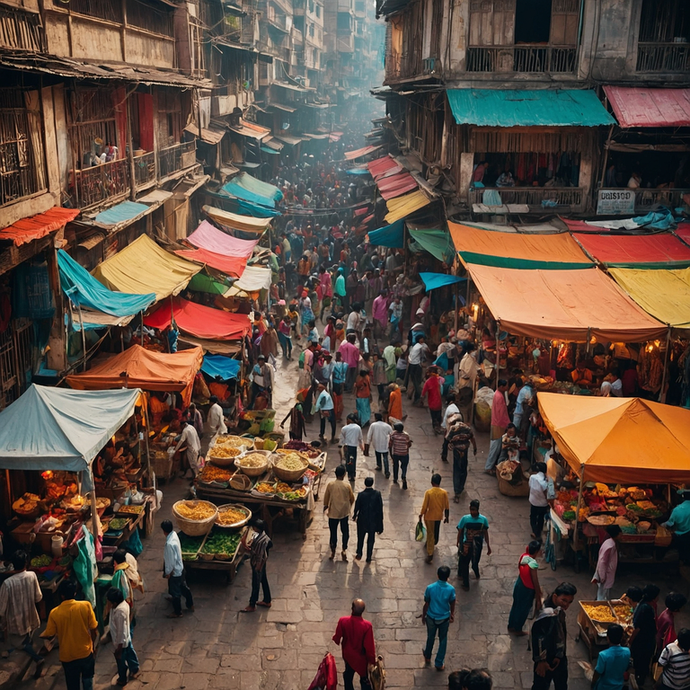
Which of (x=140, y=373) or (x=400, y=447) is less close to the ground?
(x=140, y=373)

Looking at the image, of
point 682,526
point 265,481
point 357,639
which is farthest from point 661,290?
point 357,639

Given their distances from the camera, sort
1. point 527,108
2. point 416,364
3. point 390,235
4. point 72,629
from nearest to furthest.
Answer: point 72,629
point 416,364
point 527,108
point 390,235

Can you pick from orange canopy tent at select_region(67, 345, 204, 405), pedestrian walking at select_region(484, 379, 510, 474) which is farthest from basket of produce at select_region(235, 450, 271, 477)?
pedestrian walking at select_region(484, 379, 510, 474)

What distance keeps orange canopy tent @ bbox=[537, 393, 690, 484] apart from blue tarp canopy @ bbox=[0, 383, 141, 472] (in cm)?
606

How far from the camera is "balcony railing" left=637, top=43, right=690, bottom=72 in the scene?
18.5 m

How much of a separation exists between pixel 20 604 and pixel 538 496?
265 inches

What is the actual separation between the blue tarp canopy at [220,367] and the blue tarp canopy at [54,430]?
159 inches

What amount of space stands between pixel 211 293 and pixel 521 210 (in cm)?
812

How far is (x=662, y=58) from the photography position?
60.9ft

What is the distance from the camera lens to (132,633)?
853cm

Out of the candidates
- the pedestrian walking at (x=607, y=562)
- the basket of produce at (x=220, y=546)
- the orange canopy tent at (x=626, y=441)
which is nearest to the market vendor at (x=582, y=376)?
the orange canopy tent at (x=626, y=441)

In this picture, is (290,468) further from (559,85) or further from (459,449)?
(559,85)

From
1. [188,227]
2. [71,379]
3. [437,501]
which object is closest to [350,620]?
[437,501]

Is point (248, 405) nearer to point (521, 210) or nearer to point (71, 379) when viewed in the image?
point (71, 379)
